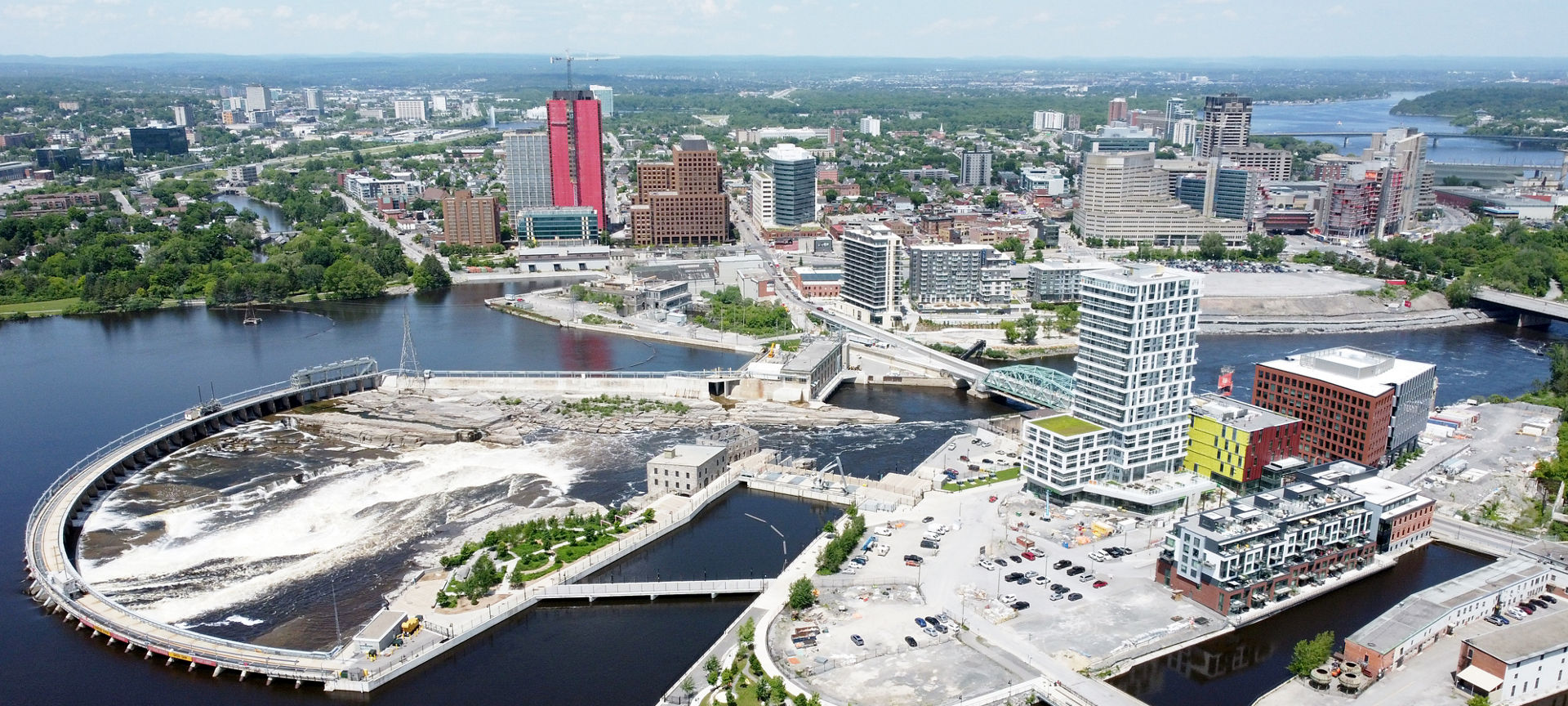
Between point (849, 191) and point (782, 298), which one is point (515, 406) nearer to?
point (782, 298)

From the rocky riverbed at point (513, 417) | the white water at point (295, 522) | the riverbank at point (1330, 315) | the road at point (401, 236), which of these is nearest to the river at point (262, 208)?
the road at point (401, 236)

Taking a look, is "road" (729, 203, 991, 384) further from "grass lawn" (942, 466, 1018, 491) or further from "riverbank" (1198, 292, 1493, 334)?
"riverbank" (1198, 292, 1493, 334)

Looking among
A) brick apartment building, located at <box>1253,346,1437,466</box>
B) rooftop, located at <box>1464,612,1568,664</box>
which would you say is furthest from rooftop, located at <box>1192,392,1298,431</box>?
Result: rooftop, located at <box>1464,612,1568,664</box>

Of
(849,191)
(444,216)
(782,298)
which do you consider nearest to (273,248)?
(444,216)

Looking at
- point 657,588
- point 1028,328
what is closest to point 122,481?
point 657,588

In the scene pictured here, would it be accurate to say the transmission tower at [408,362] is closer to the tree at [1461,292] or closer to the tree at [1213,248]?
the tree at [1213,248]
